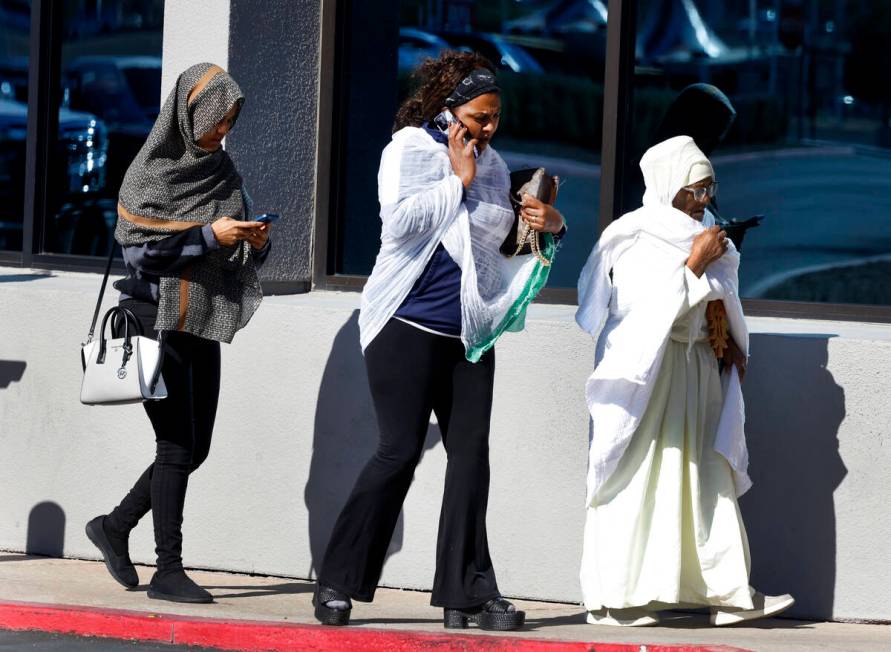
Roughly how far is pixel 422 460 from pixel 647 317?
1352 mm

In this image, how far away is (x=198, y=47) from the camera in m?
6.97

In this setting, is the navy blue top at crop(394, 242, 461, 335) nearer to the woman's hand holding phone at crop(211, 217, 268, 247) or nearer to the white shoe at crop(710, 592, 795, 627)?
the woman's hand holding phone at crop(211, 217, 268, 247)

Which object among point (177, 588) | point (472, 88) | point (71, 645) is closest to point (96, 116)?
point (177, 588)

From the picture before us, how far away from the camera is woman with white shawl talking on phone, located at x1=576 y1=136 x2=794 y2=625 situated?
5.65 m

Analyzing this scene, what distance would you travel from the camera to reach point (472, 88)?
545 cm

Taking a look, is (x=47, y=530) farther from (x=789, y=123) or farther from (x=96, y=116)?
(x=789, y=123)

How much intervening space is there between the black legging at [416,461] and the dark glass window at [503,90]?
162 centimetres

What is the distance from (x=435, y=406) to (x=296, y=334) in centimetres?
122

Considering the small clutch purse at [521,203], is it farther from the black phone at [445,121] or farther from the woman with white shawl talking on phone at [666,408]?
the woman with white shawl talking on phone at [666,408]

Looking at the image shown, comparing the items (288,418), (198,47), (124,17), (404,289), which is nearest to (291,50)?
(198,47)

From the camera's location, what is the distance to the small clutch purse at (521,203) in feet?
18.1

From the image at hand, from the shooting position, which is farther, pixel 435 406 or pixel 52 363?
pixel 52 363

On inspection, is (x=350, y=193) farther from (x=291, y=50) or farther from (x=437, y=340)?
(x=437, y=340)

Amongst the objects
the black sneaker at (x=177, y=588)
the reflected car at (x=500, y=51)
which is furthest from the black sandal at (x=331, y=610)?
the reflected car at (x=500, y=51)
